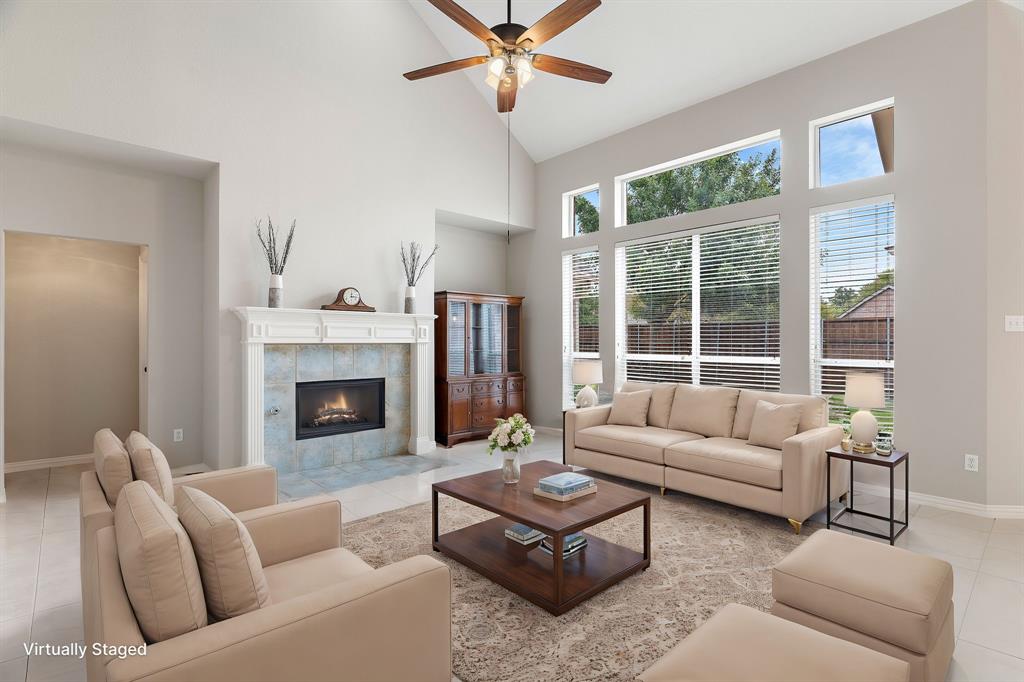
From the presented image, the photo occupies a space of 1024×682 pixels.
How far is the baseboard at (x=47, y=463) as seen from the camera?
16.8 feet

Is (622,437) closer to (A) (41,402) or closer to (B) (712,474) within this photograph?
(B) (712,474)

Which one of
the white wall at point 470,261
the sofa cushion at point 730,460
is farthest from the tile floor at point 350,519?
the white wall at point 470,261

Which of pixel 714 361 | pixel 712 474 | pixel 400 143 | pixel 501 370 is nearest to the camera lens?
pixel 712 474

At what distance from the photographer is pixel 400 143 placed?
5902 millimetres

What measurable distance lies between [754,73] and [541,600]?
505cm

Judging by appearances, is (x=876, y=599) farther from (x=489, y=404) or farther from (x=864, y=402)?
(x=489, y=404)

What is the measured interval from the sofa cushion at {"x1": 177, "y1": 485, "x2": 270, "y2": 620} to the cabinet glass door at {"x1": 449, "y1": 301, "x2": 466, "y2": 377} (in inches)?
193

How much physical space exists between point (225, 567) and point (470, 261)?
6.19m

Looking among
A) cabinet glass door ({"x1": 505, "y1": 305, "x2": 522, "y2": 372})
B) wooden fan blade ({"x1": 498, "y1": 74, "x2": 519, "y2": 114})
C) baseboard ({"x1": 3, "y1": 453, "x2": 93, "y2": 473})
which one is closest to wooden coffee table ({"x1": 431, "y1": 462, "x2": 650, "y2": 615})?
wooden fan blade ({"x1": 498, "y1": 74, "x2": 519, "y2": 114})

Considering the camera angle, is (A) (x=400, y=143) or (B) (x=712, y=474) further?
(A) (x=400, y=143)

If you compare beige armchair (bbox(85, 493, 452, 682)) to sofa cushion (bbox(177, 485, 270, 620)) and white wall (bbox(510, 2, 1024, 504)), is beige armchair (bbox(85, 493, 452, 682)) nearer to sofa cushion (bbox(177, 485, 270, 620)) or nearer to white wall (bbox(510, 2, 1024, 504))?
sofa cushion (bbox(177, 485, 270, 620))

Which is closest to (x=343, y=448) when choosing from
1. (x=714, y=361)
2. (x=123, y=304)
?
(x=123, y=304)

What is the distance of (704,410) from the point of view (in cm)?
461

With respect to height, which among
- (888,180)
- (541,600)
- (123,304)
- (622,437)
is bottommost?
(541,600)
